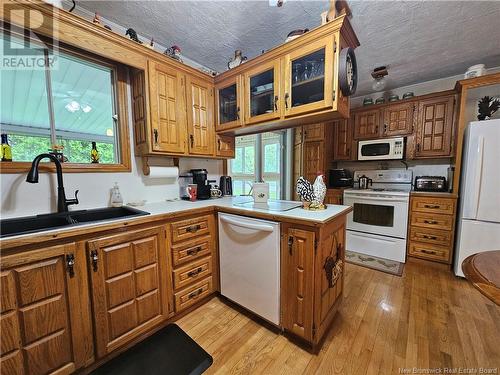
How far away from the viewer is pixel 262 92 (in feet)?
6.11

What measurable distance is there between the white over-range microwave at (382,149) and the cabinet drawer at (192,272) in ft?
9.35

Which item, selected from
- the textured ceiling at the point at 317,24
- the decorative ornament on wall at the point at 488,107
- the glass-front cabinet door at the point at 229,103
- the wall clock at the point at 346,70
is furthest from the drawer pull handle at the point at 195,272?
the decorative ornament on wall at the point at 488,107

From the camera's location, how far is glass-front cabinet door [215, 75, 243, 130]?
6.48ft

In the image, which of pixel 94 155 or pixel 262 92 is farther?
pixel 262 92

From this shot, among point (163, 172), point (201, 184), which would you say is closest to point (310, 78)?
point (201, 184)

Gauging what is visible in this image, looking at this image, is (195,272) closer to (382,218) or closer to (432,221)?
(382,218)

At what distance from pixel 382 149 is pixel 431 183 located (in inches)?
30.0

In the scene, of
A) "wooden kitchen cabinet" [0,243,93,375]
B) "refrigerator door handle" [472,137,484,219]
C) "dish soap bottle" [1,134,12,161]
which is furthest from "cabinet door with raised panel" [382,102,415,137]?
"dish soap bottle" [1,134,12,161]

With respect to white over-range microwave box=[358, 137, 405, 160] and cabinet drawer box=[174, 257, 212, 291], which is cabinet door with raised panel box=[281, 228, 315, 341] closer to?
cabinet drawer box=[174, 257, 212, 291]

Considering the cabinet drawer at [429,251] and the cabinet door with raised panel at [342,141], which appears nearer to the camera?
the cabinet drawer at [429,251]

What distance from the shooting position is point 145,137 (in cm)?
174

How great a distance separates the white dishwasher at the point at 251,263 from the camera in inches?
56.6

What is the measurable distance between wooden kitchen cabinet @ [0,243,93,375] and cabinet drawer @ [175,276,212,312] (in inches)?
22.4

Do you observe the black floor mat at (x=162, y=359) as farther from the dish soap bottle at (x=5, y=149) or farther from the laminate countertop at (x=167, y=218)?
the dish soap bottle at (x=5, y=149)
